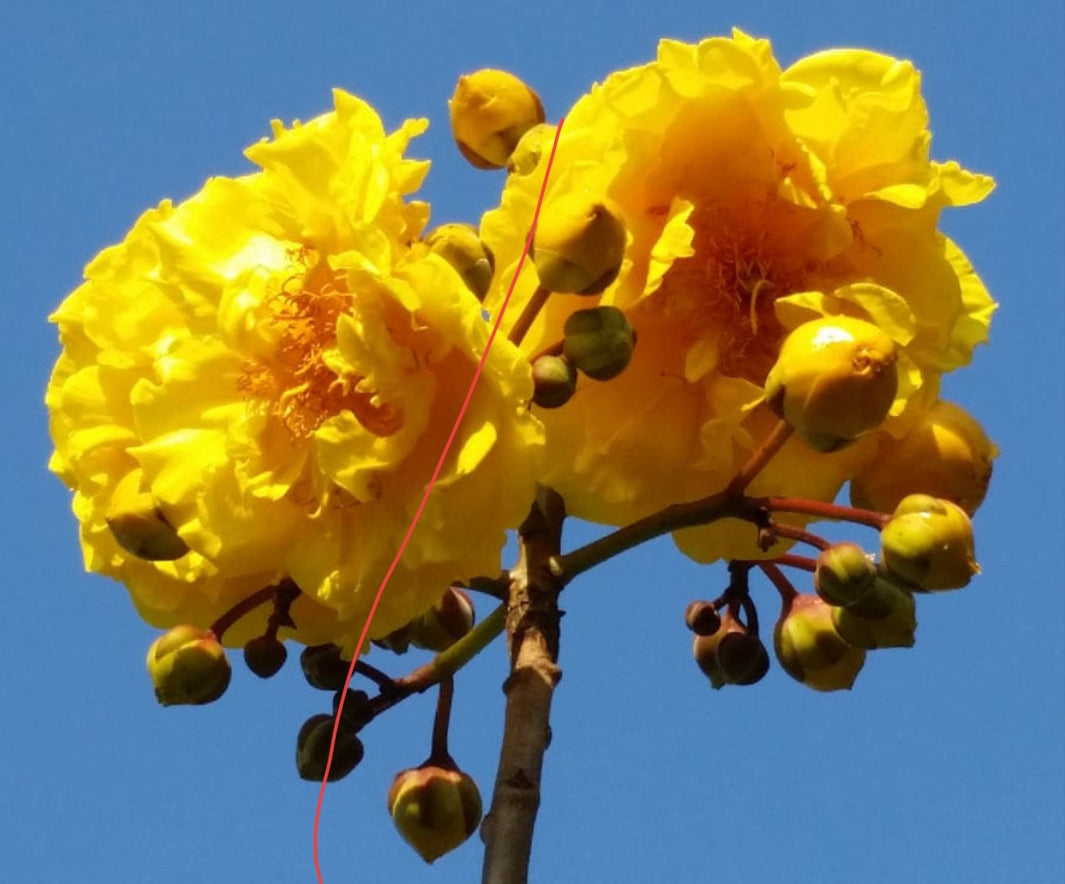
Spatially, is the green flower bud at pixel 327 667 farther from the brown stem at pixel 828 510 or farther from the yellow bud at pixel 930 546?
the yellow bud at pixel 930 546

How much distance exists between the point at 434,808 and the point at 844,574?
589 mm

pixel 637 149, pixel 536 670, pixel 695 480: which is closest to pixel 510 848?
pixel 536 670

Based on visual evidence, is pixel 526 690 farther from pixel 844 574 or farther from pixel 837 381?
pixel 837 381

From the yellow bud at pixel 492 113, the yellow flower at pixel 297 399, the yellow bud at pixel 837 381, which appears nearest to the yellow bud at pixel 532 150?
the yellow flower at pixel 297 399

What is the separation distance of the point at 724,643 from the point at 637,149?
678 mm

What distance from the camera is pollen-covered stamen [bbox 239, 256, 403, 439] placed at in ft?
6.44

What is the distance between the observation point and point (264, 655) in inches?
Result: 80.1

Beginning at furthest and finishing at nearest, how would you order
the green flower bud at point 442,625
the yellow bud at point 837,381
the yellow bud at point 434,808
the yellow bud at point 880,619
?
the green flower bud at point 442,625, the yellow bud at point 434,808, the yellow bud at point 880,619, the yellow bud at point 837,381

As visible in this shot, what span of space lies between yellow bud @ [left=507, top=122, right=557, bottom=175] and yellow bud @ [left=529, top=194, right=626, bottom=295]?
15 centimetres

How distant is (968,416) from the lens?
206cm

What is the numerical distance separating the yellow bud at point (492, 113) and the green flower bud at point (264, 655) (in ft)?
2.59

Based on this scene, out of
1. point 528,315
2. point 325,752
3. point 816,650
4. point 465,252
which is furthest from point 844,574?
point 325,752

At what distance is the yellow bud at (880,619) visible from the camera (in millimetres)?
2023

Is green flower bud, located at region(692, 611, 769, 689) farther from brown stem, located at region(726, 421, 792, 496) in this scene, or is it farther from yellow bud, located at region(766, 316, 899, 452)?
yellow bud, located at region(766, 316, 899, 452)
